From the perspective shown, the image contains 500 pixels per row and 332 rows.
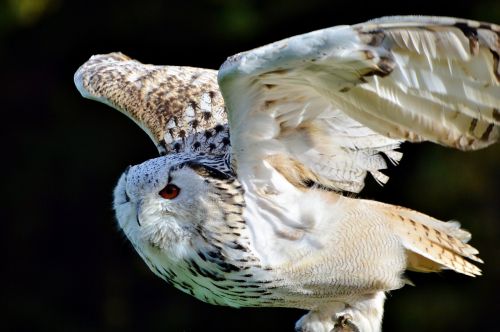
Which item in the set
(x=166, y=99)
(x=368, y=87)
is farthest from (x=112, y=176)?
(x=368, y=87)

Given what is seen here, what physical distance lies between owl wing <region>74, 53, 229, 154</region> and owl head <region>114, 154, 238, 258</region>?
422 mm

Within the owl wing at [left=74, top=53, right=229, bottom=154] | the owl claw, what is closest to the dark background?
the owl wing at [left=74, top=53, right=229, bottom=154]

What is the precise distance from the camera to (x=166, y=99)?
17.8ft

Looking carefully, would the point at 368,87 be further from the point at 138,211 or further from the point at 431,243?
the point at 431,243

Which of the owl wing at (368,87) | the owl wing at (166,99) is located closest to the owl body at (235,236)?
the owl wing at (368,87)

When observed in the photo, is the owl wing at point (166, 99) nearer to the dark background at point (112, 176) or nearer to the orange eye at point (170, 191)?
the orange eye at point (170, 191)

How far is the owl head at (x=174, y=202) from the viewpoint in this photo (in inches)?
175

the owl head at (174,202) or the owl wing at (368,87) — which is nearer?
the owl wing at (368,87)

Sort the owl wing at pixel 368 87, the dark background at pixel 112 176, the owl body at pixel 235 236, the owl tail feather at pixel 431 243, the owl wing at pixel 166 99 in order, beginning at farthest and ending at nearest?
the dark background at pixel 112 176, the owl wing at pixel 166 99, the owl tail feather at pixel 431 243, the owl body at pixel 235 236, the owl wing at pixel 368 87

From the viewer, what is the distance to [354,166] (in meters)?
4.71

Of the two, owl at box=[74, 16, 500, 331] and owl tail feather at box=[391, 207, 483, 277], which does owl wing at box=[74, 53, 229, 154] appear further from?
owl tail feather at box=[391, 207, 483, 277]

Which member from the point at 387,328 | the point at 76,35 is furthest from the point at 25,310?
the point at 387,328

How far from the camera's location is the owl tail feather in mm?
4898

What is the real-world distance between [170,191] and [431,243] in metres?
1.04
